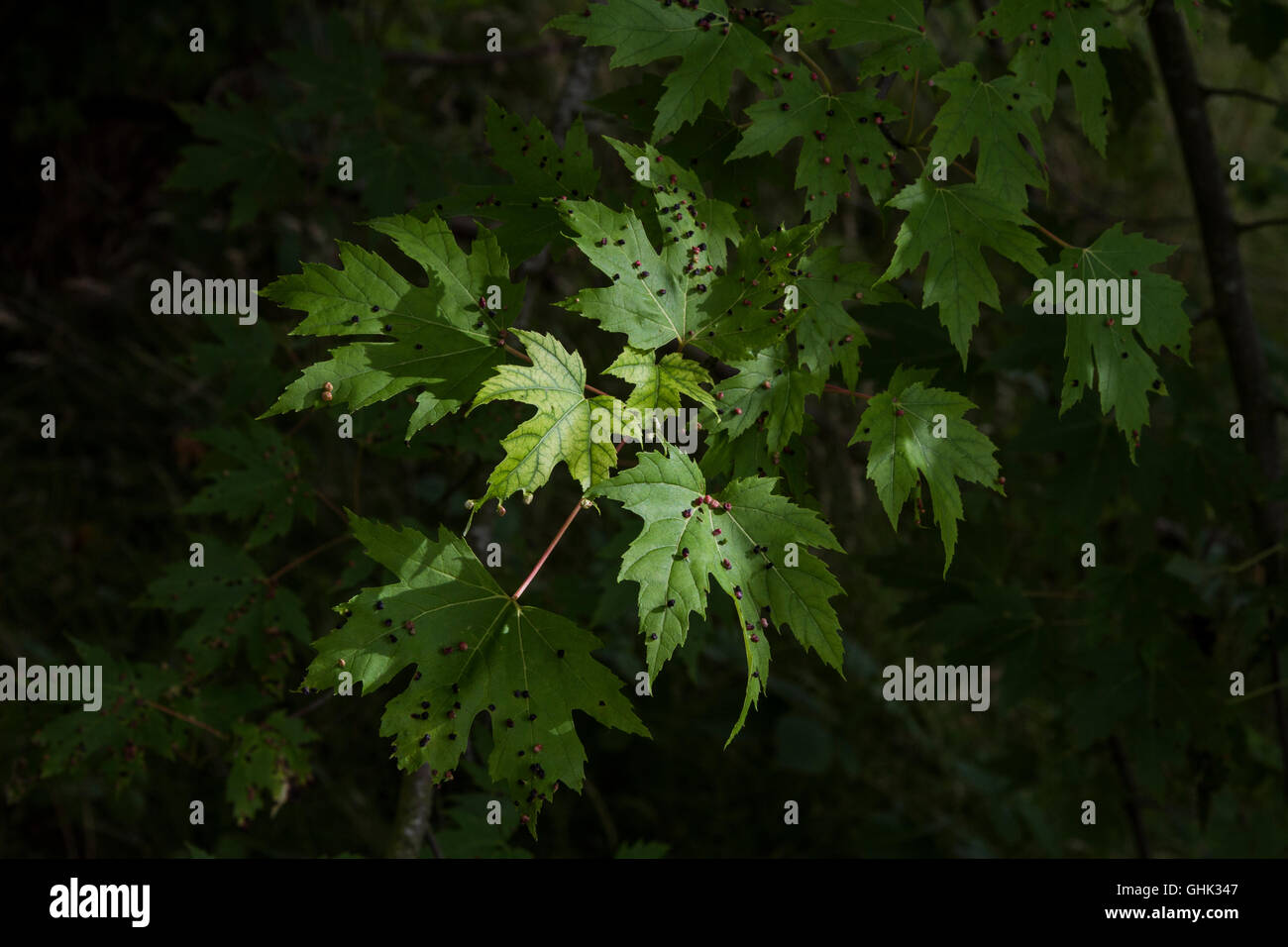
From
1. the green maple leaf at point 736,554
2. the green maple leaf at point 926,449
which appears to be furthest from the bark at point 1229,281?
the green maple leaf at point 736,554

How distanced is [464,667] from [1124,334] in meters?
1.04

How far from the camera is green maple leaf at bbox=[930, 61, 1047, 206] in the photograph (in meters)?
1.45

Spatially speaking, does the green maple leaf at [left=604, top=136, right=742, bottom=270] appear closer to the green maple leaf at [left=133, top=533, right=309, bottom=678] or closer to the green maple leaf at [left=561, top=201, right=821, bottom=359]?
the green maple leaf at [left=561, top=201, right=821, bottom=359]

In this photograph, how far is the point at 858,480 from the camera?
384cm

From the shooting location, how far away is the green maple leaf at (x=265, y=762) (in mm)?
1955

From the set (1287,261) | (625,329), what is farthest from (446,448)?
(1287,261)

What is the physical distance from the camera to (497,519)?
3197mm

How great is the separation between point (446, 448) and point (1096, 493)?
1.38 meters

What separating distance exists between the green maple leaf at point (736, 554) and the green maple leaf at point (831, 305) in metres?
0.24

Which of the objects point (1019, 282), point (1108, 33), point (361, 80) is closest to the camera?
point (1108, 33)

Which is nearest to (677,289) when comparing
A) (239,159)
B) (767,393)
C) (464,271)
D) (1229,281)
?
(767,393)

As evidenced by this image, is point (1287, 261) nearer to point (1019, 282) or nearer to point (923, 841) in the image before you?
point (1019, 282)

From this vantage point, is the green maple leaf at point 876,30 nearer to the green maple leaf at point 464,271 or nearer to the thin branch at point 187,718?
the green maple leaf at point 464,271
